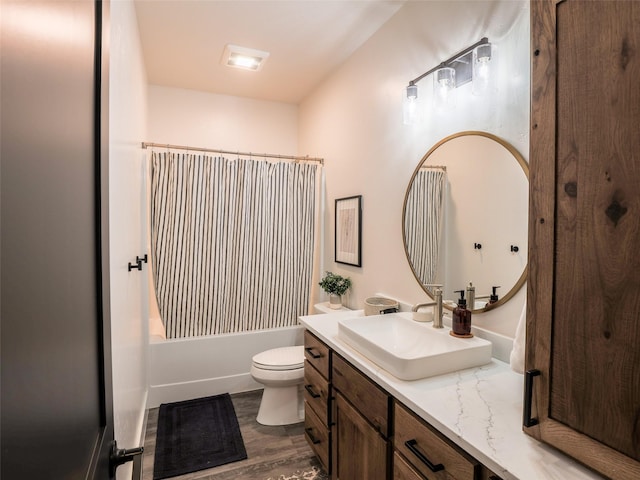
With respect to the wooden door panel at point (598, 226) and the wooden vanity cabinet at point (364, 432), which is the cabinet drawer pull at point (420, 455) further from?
the wooden door panel at point (598, 226)

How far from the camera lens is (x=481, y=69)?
1.54 meters

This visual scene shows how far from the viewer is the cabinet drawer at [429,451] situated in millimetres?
957

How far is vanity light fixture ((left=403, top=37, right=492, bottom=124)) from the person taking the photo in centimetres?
153

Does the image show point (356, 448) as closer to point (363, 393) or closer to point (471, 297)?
point (363, 393)

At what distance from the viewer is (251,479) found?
1945mm

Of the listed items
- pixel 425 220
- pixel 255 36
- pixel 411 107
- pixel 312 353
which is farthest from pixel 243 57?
pixel 312 353

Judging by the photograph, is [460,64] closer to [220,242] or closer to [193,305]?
[220,242]

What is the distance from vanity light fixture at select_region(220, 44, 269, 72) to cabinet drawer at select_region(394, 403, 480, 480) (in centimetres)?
255

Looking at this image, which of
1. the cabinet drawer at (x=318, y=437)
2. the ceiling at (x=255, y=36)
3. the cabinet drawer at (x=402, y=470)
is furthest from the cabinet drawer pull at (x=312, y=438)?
the ceiling at (x=255, y=36)

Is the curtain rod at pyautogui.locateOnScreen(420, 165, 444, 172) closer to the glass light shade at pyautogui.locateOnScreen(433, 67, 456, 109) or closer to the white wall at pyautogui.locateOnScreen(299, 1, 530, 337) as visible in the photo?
the white wall at pyautogui.locateOnScreen(299, 1, 530, 337)

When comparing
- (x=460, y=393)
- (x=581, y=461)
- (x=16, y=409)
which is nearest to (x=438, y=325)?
(x=460, y=393)

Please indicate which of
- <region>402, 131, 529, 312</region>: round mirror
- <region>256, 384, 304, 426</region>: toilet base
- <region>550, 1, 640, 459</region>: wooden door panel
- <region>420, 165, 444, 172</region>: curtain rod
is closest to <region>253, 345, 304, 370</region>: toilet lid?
<region>256, 384, 304, 426</region>: toilet base

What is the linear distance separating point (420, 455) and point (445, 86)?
1571 mm

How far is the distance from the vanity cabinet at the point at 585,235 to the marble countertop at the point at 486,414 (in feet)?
0.15
